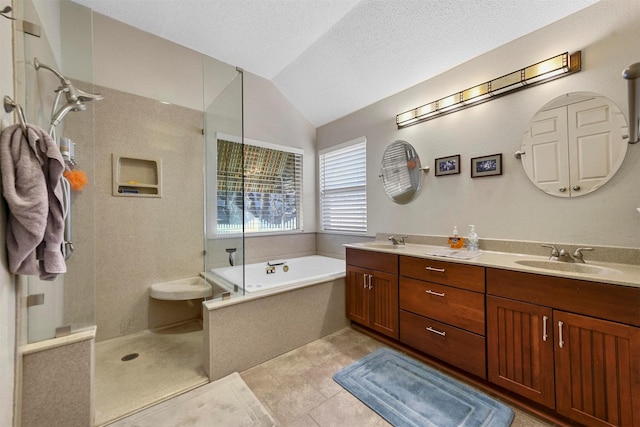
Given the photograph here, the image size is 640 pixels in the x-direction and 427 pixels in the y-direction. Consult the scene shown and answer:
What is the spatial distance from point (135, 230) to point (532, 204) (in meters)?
3.50

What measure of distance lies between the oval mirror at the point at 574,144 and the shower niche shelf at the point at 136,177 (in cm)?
332

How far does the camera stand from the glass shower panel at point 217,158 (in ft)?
6.98

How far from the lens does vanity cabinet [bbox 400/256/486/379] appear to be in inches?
64.4

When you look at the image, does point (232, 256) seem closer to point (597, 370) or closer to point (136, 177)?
point (136, 177)

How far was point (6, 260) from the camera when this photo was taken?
100 cm

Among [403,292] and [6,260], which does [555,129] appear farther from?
[6,260]

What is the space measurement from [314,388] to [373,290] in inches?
37.7

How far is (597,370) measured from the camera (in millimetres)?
1214

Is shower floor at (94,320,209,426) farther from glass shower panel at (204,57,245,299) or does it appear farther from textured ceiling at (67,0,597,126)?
textured ceiling at (67,0,597,126)

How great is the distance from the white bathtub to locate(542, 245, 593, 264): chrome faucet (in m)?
1.67

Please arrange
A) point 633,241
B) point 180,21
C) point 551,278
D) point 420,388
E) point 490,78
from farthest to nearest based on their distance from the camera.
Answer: point 180,21 → point 490,78 → point 420,388 → point 633,241 → point 551,278

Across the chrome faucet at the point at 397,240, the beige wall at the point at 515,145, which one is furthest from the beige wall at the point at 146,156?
the beige wall at the point at 515,145

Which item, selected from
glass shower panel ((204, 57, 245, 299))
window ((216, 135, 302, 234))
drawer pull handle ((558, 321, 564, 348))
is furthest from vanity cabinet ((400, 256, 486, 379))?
window ((216, 135, 302, 234))

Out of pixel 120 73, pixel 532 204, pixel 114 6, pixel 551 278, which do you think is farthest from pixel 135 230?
pixel 532 204
